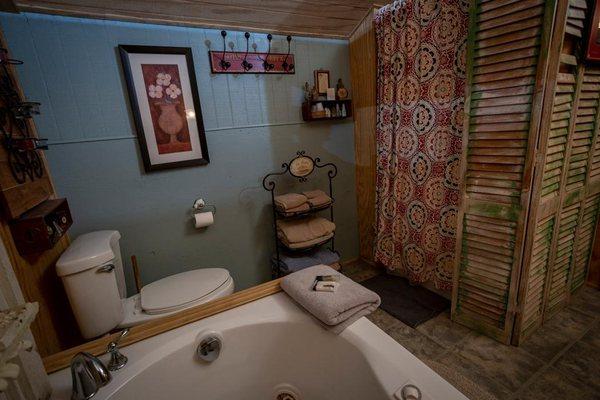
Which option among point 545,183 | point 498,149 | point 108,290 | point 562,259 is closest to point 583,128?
point 545,183

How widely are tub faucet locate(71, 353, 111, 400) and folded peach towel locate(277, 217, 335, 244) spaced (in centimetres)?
126

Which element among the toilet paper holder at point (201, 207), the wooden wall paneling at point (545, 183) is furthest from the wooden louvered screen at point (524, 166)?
the toilet paper holder at point (201, 207)

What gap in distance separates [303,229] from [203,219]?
0.69 m

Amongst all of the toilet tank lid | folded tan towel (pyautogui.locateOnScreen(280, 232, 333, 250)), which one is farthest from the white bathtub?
folded tan towel (pyautogui.locateOnScreen(280, 232, 333, 250))

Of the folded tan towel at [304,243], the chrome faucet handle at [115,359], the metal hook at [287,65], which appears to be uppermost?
the metal hook at [287,65]

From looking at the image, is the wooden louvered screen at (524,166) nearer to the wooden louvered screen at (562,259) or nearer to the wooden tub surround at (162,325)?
the wooden louvered screen at (562,259)

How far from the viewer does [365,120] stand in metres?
2.37

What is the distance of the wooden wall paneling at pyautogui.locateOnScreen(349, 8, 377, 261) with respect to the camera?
2.21 meters

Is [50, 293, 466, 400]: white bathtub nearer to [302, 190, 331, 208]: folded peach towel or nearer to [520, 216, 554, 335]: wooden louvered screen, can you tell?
A: [302, 190, 331, 208]: folded peach towel

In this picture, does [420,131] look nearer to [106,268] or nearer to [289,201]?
[289,201]

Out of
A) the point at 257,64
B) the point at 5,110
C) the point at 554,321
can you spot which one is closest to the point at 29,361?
the point at 5,110

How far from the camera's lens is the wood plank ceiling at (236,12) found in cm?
146

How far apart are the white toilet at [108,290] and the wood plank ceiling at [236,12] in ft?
3.79

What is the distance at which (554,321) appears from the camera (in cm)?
182
